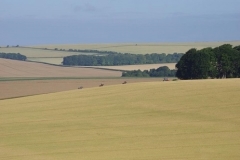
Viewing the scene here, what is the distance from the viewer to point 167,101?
39.3 metres

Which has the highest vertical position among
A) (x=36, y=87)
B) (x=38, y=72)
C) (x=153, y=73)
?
(x=153, y=73)

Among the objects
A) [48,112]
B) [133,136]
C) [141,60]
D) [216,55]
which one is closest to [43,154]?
[133,136]

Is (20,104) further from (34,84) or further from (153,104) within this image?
(34,84)

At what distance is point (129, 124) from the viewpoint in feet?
110

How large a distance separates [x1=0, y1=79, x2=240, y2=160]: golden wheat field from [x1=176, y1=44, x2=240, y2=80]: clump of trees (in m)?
21.0

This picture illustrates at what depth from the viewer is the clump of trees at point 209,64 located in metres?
67.4

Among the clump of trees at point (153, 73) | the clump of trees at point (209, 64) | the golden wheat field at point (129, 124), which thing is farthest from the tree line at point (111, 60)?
the golden wheat field at point (129, 124)

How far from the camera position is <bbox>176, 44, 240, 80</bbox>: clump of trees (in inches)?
2655

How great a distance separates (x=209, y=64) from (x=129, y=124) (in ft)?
117

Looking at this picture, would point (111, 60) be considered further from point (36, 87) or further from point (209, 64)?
point (36, 87)

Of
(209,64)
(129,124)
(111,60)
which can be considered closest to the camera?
(129,124)

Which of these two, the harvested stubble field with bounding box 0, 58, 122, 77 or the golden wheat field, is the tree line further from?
the golden wheat field

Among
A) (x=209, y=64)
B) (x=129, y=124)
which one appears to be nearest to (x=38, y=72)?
(x=209, y=64)

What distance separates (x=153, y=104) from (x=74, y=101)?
641 cm
